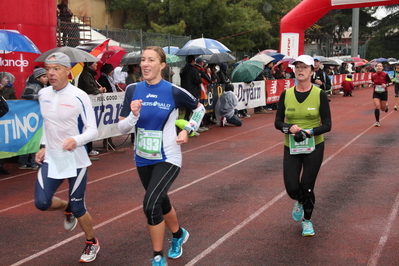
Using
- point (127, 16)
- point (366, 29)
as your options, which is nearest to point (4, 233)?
point (127, 16)

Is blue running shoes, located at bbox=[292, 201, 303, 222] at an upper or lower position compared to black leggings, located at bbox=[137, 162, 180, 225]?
lower

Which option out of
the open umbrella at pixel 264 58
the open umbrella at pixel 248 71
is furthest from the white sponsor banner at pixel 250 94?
the open umbrella at pixel 264 58

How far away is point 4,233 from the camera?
6.23m

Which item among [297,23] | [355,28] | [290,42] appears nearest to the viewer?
[297,23]

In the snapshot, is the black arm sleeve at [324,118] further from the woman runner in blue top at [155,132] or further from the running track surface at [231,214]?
the woman runner in blue top at [155,132]

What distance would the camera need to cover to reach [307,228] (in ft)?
19.5

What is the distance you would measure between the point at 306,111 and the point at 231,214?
187cm

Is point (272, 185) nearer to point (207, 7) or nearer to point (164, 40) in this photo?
point (164, 40)

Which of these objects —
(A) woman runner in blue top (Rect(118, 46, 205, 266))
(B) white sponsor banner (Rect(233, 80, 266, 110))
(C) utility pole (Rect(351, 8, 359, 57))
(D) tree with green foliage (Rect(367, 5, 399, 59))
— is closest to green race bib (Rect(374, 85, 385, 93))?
(B) white sponsor banner (Rect(233, 80, 266, 110))

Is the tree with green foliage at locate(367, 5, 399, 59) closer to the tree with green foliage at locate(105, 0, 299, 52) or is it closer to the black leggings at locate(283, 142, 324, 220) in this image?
the tree with green foliage at locate(105, 0, 299, 52)

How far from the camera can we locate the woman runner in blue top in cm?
460

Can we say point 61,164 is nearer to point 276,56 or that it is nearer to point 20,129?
point 20,129

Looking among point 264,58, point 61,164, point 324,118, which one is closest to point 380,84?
point 264,58

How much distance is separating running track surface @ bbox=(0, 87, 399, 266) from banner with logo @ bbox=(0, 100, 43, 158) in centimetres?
52
